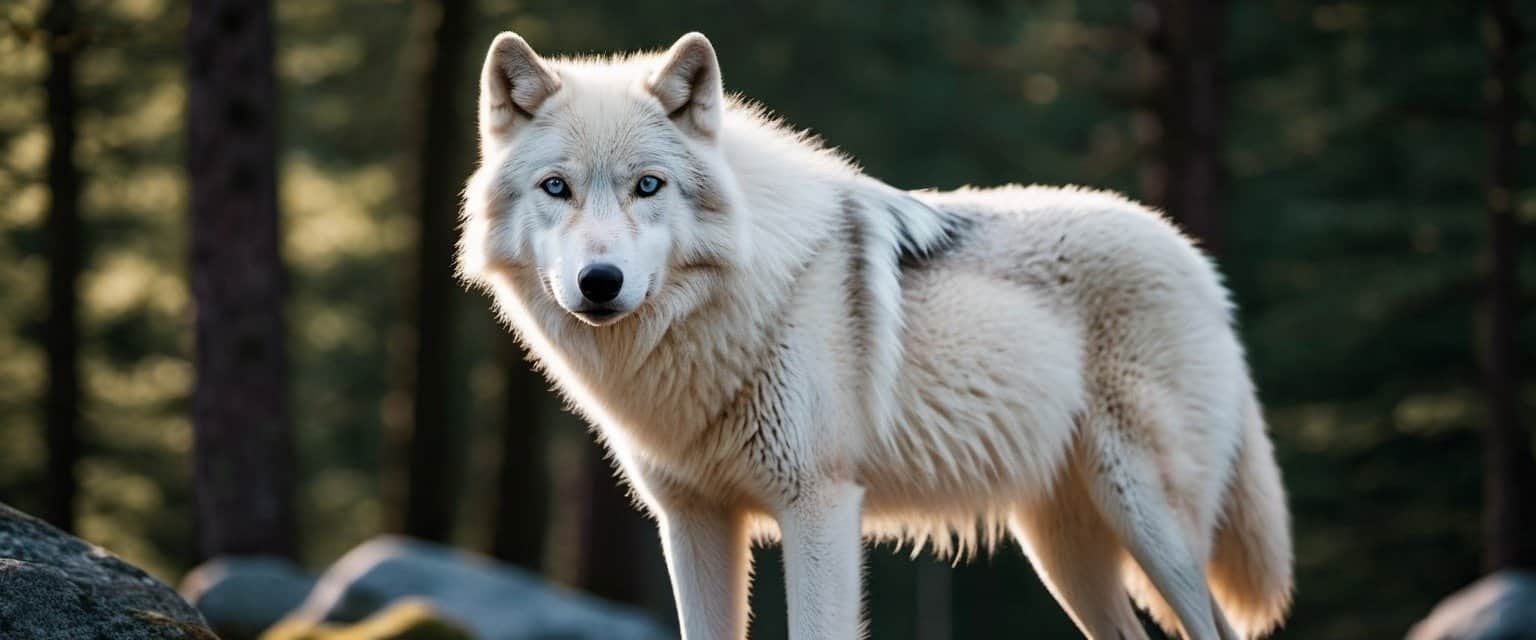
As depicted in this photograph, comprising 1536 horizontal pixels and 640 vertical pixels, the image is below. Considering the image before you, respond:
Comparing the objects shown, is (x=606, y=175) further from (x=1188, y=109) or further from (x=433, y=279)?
(x=433, y=279)

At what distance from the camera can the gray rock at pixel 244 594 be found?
8938mm

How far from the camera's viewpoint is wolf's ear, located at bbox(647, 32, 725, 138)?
4398 mm

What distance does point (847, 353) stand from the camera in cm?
464

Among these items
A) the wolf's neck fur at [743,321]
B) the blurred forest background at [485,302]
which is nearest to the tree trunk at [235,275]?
the blurred forest background at [485,302]

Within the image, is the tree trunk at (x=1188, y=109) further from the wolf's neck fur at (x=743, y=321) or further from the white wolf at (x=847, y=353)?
the wolf's neck fur at (x=743, y=321)

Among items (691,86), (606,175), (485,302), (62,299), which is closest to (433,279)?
(62,299)

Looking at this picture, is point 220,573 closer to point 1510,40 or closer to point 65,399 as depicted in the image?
point 65,399

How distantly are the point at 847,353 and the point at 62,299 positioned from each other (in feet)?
38.2

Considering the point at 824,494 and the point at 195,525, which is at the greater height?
the point at 824,494

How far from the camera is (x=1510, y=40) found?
11727mm

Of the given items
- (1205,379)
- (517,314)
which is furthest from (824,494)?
(1205,379)

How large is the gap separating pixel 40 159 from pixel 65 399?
2.42 metres

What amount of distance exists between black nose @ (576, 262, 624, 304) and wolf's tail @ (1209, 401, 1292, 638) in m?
2.78

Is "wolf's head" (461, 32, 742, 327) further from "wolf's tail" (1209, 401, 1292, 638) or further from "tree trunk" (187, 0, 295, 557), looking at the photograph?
"tree trunk" (187, 0, 295, 557)
